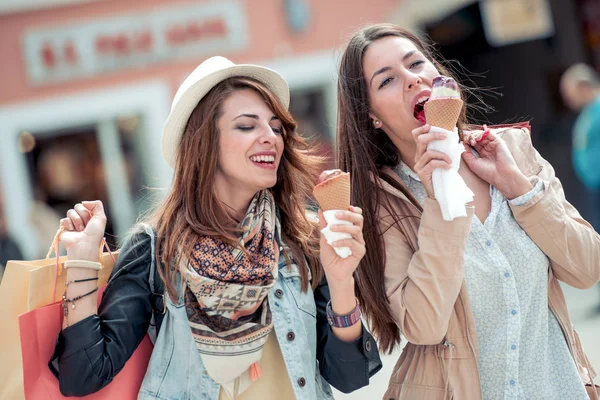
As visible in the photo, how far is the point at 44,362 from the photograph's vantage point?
2.39 m

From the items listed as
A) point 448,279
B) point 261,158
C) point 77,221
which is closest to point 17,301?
point 77,221

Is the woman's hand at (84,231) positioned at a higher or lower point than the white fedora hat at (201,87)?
lower

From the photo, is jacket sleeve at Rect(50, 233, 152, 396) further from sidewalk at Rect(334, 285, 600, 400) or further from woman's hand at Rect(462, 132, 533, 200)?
A: sidewalk at Rect(334, 285, 600, 400)

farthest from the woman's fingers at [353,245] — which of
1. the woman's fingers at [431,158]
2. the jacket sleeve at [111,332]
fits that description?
the jacket sleeve at [111,332]

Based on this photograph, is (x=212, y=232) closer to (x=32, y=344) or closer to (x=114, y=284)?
(x=114, y=284)

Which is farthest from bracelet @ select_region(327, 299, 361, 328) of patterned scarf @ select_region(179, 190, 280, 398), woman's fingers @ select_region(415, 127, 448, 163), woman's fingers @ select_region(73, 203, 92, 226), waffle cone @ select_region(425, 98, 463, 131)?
woman's fingers @ select_region(73, 203, 92, 226)

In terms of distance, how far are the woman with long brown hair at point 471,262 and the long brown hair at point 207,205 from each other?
256mm

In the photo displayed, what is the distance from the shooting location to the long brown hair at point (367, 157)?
2.57 m

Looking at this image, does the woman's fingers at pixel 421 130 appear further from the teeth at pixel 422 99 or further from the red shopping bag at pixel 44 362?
the red shopping bag at pixel 44 362

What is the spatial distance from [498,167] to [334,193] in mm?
641

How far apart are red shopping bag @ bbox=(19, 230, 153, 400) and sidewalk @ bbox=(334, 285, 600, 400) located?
2.69 m

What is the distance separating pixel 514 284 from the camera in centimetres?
243

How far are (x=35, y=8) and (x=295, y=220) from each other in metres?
8.98

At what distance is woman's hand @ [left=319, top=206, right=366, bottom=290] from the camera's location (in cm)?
228
